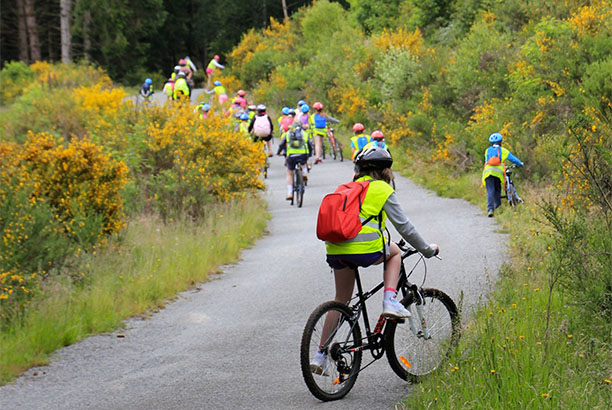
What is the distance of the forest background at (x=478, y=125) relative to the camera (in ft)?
19.5

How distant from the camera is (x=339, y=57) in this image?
1623 inches

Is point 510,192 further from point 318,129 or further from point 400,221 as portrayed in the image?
point 318,129

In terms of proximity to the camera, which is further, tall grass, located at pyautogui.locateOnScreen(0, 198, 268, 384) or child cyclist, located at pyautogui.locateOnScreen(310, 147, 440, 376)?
tall grass, located at pyautogui.locateOnScreen(0, 198, 268, 384)

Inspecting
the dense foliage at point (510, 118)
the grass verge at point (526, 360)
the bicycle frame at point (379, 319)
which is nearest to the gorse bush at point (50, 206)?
the bicycle frame at point (379, 319)

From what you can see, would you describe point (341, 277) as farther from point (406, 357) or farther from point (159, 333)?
point (159, 333)

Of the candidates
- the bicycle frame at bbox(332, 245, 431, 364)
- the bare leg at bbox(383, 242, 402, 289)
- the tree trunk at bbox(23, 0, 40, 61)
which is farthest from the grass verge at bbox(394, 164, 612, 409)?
the tree trunk at bbox(23, 0, 40, 61)

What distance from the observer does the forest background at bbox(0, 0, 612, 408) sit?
595cm

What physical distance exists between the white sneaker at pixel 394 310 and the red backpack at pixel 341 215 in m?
0.63

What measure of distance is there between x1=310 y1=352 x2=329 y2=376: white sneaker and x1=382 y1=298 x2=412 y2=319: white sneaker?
556mm

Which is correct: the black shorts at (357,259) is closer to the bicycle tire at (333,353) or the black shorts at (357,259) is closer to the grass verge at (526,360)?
the bicycle tire at (333,353)

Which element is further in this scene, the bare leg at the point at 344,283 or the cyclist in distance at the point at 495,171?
the cyclist in distance at the point at 495,171

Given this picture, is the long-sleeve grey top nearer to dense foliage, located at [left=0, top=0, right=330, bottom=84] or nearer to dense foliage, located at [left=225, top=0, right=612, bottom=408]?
dense foliage, located at [left=225, top=0, right=612, bottom=408]

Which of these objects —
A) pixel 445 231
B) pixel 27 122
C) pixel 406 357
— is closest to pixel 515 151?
pixel 445 231

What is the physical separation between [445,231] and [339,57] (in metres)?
28.1
